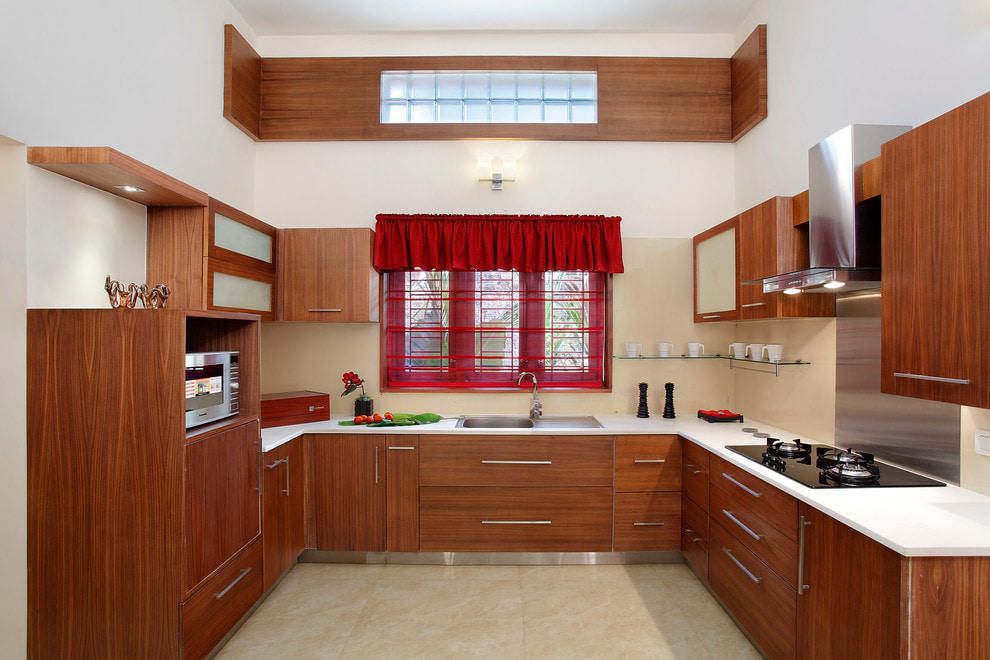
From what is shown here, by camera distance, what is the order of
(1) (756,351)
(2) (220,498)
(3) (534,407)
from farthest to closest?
(3) (534,407) < (1) (756,351) < (2) (220,498)

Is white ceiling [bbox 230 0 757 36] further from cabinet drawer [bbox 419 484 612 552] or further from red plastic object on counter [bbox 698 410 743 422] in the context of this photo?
cabinet drawer [bbox 419 484 612 552]

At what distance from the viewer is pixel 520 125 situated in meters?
3.51

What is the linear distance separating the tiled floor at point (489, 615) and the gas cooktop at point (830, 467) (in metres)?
0.87

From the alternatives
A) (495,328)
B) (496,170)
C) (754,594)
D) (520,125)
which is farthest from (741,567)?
(520,125)

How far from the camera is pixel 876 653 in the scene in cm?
142

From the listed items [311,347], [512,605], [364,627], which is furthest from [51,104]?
[512,605]

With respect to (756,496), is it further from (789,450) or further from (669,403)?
(669,403)

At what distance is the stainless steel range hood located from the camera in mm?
1916

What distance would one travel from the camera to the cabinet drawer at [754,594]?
1.88 m

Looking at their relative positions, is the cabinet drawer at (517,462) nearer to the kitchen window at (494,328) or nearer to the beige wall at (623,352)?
the beige wall at (623,352)

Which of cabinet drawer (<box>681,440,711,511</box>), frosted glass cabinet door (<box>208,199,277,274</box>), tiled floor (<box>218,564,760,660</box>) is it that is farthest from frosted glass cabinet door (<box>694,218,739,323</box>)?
frosted glass cabinet door (<box>208,199,277,274</box>)

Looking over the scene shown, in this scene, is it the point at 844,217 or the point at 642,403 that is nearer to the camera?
the point at 844,217

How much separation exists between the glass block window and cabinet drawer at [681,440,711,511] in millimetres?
2380

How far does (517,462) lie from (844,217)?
6.66 feet
